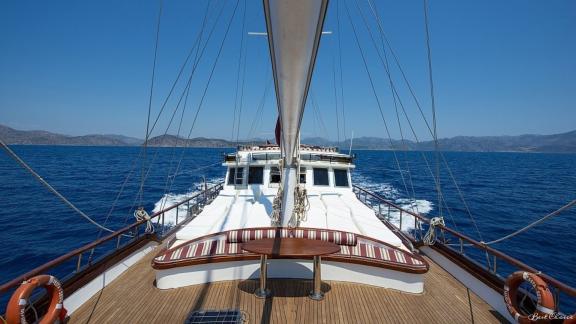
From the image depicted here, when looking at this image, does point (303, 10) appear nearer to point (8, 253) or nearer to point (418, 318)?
point (418, 318)

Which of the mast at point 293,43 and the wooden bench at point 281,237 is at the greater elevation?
the mast at point 293,43

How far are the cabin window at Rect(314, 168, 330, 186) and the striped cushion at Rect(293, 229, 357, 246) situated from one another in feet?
19.0

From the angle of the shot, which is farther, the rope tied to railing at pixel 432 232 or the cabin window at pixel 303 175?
the cabin window at pixel 303 175

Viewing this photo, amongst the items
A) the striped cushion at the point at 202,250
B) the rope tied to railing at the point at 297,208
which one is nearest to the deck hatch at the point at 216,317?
the striped cushion at the point at 202,250

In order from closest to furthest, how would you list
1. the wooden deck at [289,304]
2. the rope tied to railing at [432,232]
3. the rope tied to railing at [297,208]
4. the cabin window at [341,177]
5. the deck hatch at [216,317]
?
1. the deck hatch at [216,317]
2. the wooden deck at [289,304]
3. the rope tied to railing at [297,208]
4. the rope tied to railing at [432,232]
5. the cabin window at [341,177]

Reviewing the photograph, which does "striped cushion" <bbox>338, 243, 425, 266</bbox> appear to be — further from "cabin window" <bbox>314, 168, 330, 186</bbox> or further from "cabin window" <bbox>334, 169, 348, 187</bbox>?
"cabin window" <bbox>334, 169, 348, 187</bbox>

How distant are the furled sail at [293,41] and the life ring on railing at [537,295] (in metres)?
3.81

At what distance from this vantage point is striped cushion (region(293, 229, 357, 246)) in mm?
5500

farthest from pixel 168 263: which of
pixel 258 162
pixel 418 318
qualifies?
pixel 258 162

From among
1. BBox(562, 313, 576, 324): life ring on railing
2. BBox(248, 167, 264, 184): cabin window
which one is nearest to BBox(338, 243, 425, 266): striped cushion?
BBox(562, 313, 576, 324): life ring on railing

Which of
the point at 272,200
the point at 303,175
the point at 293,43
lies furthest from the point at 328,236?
the point at 303,175

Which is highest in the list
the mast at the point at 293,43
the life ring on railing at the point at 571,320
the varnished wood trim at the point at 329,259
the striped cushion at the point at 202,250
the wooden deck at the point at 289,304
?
the mast at the point at 293,43

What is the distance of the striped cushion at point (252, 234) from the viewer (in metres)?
5.55

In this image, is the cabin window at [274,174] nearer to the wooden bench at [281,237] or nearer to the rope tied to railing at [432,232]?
the wooden bench at [281,237]
